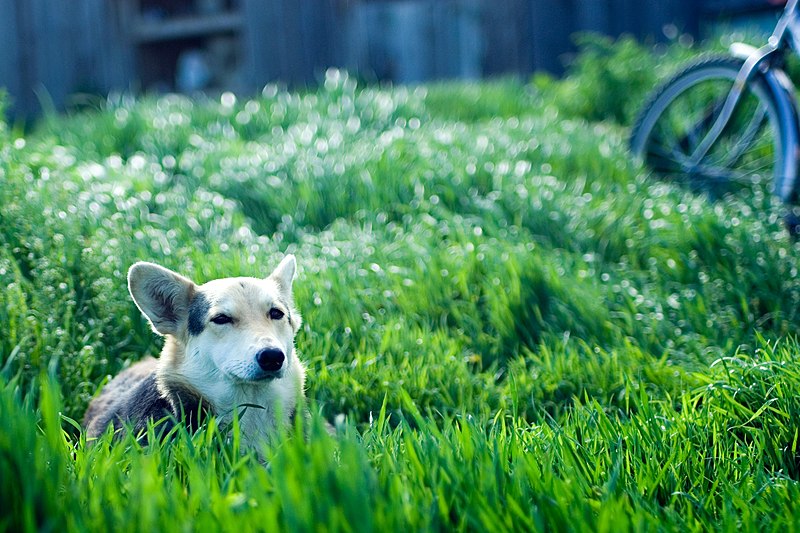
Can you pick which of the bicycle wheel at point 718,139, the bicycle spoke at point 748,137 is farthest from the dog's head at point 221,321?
the bicycle spoke at point 748,137

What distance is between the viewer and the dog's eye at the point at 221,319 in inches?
107

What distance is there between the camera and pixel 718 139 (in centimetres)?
494

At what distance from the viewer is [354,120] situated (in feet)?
22.6

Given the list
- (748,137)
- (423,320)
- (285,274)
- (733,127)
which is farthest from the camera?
(733,127)

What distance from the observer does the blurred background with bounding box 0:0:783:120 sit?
32.9 ft

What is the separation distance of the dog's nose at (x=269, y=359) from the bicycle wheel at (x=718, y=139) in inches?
113

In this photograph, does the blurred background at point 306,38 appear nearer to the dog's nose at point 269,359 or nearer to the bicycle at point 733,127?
the bicycle at point 733,127

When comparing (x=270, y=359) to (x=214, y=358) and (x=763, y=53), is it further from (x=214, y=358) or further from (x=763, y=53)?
(x=763, y=53)

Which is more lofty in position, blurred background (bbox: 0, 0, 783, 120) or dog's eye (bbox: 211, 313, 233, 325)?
blurred background (bbox: 0, 0, 783, 120)

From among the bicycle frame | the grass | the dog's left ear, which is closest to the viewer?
the grass

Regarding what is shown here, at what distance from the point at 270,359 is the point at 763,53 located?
3.34 meters

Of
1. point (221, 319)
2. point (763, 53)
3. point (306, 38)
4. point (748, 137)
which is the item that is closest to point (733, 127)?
point (748, 137)

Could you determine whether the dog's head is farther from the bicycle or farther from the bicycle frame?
the bicycle frame

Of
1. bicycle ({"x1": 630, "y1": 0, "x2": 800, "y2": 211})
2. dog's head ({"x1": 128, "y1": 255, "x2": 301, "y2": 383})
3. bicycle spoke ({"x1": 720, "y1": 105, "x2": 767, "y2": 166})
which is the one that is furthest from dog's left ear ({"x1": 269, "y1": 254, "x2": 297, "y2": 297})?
bicycle spoke ({"x1": 720, "y1": 105, "x2": 767, "y2": 166})
